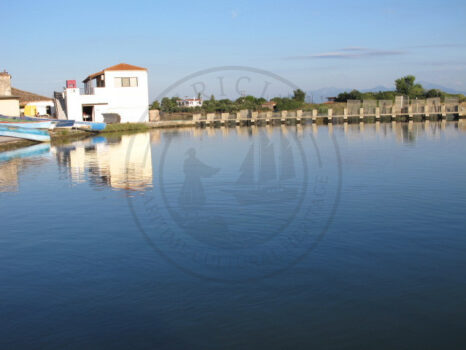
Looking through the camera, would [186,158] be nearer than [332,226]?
No

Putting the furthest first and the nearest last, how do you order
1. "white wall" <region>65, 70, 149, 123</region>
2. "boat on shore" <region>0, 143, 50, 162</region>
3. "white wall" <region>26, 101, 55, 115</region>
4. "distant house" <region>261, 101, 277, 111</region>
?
1. "distant house" <region>261, 101, 277, 111</region>
2. "white wall" <region>26, 101, 55, 115</region>
3. "white wall" <region>65, 70, 149, 123</region>
4. "boat on shore" <region>0, 143, 50, 162</region>

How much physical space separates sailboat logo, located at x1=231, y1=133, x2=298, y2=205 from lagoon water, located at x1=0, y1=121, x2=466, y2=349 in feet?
0.32

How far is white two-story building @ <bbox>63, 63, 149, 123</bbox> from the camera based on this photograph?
43.0 meters

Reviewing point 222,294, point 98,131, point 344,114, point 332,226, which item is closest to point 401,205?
point 332,226

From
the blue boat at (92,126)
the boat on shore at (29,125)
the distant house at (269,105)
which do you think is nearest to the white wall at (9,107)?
the blue boat at (92,126)

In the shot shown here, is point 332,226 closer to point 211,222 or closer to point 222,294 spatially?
point 211,222

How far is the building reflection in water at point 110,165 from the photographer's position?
49.0 feet

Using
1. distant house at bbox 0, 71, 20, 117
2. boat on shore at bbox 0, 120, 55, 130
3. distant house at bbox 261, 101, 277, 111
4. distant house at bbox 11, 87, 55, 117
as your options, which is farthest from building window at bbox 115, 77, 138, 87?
distant house at bbox 261, 101, 277, 111

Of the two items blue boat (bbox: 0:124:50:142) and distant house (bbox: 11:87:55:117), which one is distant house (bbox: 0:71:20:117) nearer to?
blue boat (bbox: 0:124:50:142)

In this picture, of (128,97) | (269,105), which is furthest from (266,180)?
(269,105)

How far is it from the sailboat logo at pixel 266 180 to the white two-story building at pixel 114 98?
83.9 ft

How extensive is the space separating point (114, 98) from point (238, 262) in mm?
38537

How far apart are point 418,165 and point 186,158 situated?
9.42m

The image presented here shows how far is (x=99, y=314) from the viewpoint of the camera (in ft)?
19.2
